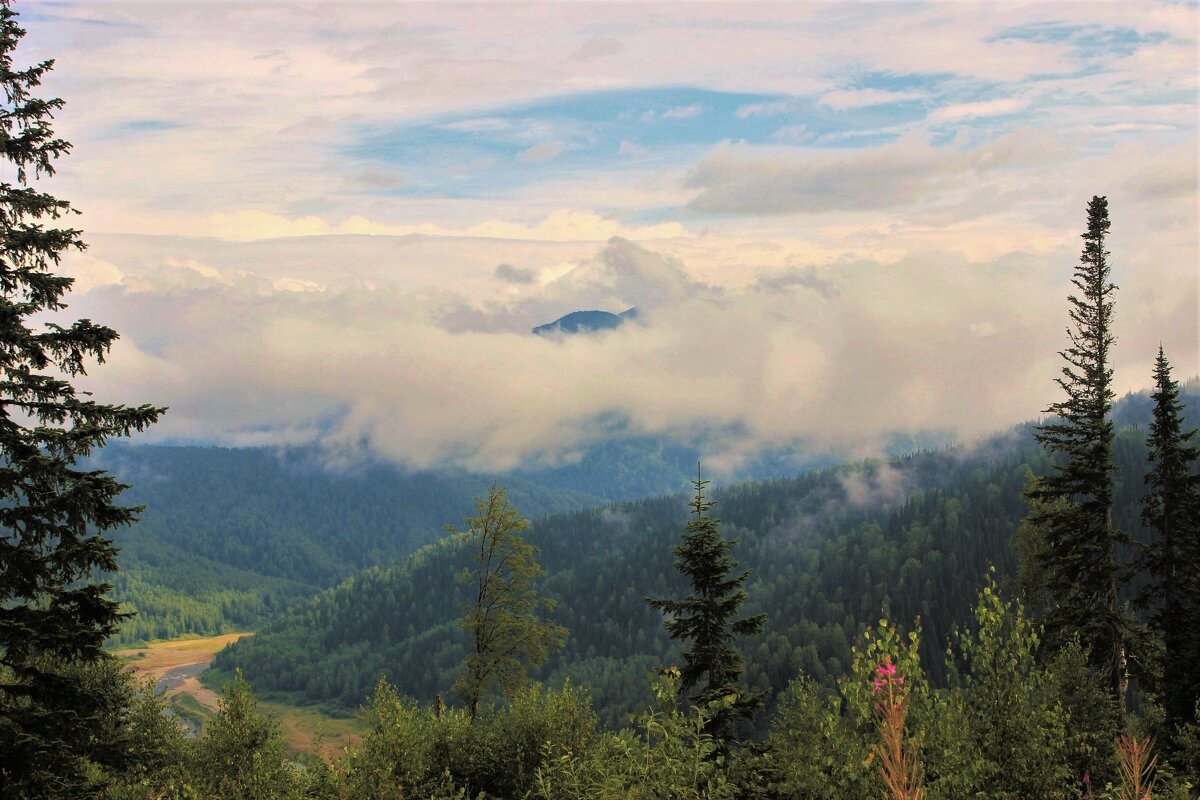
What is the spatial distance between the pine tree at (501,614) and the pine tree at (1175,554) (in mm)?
28905

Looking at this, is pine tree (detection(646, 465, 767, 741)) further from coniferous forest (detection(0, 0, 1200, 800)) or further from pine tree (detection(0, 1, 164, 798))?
pine tree (detection(0, 1, 164, 798))

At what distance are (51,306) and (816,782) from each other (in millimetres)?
18933

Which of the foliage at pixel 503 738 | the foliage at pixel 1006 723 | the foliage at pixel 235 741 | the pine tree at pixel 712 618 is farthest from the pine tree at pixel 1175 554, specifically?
the foliage at pixel 235 741

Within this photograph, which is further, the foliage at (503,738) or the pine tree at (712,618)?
the pine tree at (712,618)

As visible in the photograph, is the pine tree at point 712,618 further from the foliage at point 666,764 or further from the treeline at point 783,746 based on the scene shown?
the foliage at point 666,764

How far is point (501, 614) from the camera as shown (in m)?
48.9

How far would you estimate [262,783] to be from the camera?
2977cm

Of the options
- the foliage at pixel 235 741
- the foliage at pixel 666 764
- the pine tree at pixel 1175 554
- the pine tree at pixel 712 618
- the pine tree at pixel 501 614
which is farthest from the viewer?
the pine tree at pixel 501 614

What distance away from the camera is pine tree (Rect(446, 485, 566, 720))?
47.7 m

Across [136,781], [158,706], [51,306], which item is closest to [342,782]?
[136,781]

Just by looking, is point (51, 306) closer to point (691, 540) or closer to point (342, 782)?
point (342, 782)

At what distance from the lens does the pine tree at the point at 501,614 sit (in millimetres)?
47688

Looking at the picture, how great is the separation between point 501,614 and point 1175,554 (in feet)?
107

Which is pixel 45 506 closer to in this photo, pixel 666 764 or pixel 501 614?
pixel 666 764
